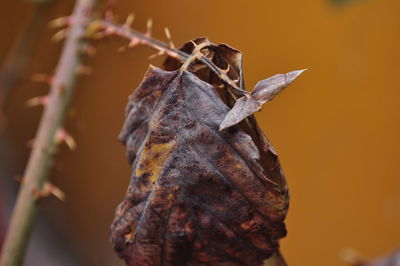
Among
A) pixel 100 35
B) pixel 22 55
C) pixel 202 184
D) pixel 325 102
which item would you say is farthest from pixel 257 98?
pixel 325 102

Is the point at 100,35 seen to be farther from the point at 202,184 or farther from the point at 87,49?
the point at 202,184

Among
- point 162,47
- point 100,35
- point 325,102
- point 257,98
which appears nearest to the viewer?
point 257,98

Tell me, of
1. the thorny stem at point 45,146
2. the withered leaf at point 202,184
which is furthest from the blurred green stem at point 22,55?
the withered leaf at point 202,184

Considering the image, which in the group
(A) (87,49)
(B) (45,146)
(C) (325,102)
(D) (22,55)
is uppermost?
(D) (22,55)

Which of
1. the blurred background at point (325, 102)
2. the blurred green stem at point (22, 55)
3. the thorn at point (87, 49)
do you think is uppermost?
the blurred green stem at point (22, 55)

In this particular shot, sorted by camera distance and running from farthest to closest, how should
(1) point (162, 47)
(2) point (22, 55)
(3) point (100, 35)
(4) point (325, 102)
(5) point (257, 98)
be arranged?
(4) point (325, 102) → (2) point (22, 55) → (3) point (100, 35) → (1) point (162, 47) → (5) point (257, 98)

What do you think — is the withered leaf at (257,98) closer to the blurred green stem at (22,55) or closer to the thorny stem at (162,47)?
the thorny stem at (162,47)
